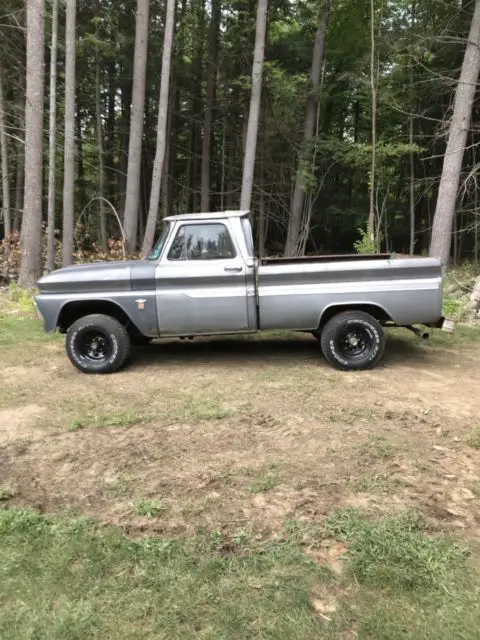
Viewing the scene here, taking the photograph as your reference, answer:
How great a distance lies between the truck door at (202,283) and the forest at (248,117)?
584 centimetres

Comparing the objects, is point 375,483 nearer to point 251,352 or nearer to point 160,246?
point 251,352

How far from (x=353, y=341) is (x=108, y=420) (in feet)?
10.2

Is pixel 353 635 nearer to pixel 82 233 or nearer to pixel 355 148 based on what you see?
pixel 355 148

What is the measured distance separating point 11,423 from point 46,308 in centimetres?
185

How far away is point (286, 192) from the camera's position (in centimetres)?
2139

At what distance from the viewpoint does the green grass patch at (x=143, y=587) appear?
6.78 ft

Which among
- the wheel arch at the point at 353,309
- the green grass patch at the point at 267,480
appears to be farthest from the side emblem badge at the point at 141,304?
the green grass patch at the point at 267,480

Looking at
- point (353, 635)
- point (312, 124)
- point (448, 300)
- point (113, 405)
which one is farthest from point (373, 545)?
point (312, 124)

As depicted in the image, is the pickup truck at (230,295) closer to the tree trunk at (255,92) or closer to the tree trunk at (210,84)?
the tree trunk at (255,92)

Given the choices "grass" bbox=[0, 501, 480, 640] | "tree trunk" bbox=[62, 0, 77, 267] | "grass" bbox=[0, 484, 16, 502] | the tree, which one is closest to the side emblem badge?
"grass" bbox=[0, 484, 16, 502]

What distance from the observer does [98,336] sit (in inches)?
235

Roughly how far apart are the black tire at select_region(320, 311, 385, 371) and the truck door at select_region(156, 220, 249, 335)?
1.06m

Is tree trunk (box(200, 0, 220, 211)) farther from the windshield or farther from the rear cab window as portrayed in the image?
the rear cab window

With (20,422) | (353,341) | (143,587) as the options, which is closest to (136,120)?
(353,341)
